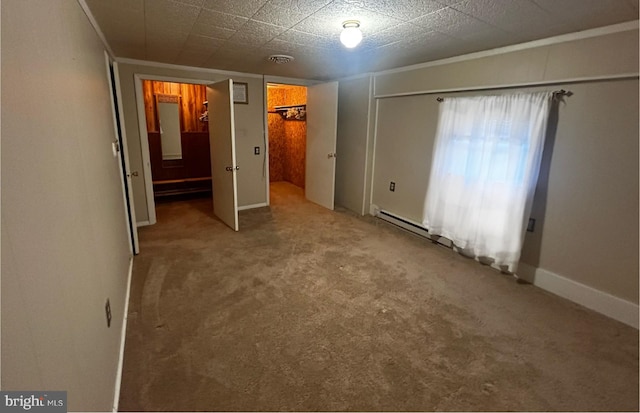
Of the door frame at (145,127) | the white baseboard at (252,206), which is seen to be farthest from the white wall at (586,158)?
the door frame at (145,127)

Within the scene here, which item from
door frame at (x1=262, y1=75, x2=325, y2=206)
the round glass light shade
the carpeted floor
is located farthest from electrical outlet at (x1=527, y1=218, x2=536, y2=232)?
door frame at (x1=262, y1=75, x2=325, y2=206)

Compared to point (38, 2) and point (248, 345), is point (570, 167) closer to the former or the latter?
point (248, 345)

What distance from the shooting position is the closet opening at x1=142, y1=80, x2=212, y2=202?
5406mm

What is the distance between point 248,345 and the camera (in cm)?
193

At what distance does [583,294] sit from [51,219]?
3.45 m

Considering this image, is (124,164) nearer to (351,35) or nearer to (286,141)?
(351,35)

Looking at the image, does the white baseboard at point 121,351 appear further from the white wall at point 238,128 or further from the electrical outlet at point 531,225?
the electrical outlet at point 531,225

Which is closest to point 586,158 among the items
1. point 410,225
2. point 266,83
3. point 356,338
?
point 410,225

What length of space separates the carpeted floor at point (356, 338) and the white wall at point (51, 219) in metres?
0.47

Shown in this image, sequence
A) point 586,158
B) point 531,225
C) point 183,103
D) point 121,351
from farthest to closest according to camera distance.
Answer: point 183,103 → point 531,225 → point 586,158 → point 121,351

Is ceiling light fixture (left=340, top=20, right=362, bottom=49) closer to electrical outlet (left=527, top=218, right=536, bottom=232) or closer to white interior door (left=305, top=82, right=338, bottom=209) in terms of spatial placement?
electrical outlet (left=527, top=218, right=536, bottom=232)

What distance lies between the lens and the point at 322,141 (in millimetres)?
4984

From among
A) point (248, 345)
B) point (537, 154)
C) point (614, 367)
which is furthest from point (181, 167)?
point (614, 367)

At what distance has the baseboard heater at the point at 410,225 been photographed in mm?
3602
